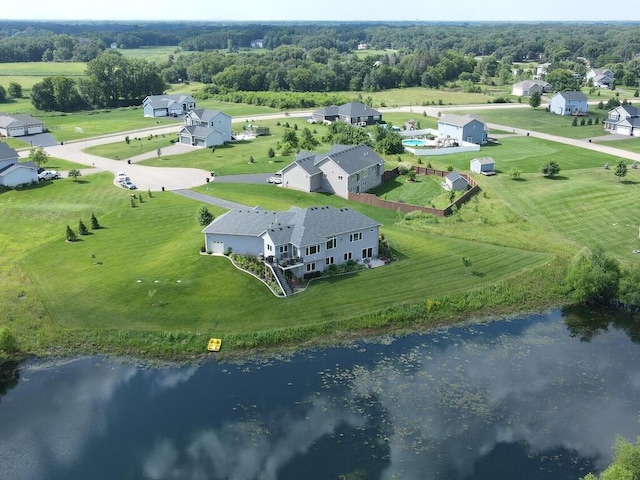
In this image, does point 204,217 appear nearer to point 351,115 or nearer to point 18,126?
point 351,115

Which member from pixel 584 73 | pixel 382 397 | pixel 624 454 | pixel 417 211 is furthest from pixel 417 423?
pixel 584 73

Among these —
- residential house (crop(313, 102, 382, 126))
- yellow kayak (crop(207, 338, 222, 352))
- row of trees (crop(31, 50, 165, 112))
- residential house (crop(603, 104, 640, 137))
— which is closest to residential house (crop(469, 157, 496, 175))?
residential house (crop(313, 102, 382, 126))

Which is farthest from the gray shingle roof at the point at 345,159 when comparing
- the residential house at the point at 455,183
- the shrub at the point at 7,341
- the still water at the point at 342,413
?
the shrub at the point at 7,341

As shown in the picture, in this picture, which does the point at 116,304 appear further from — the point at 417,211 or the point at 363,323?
the point at 417,211

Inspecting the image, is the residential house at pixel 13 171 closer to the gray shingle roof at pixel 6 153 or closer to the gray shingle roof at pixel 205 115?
the gray shingle roof at pixel 6 153

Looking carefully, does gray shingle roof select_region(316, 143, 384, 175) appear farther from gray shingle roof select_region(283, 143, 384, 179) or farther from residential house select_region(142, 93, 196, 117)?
residential house select_region(142, 93, 196, 117)

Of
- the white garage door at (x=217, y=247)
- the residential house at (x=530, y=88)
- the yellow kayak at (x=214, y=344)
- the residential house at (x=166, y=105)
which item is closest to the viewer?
the yellow kayak at (x=214, y=344)
